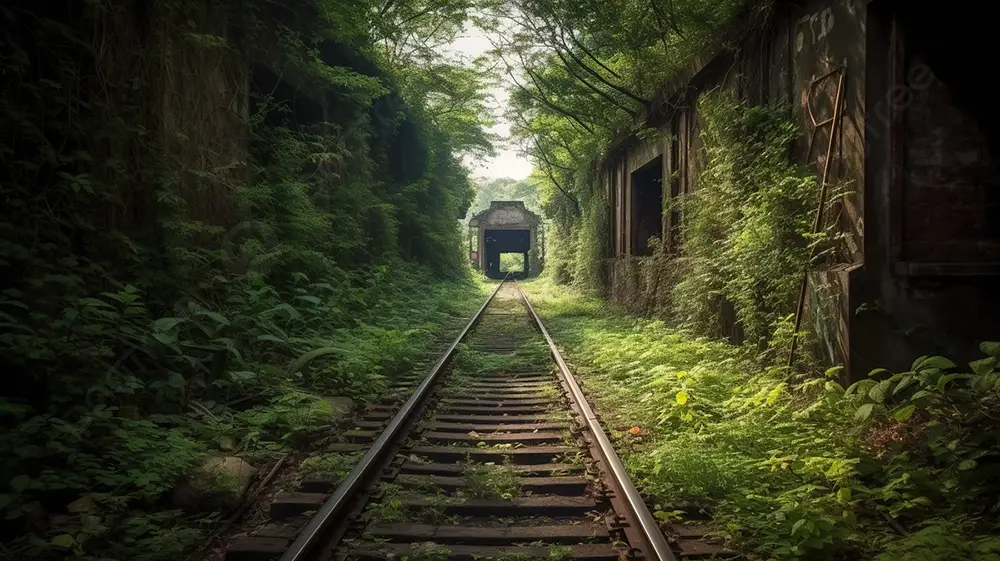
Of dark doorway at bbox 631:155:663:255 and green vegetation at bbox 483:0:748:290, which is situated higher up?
green vegetation at bbox 483:0:748:290

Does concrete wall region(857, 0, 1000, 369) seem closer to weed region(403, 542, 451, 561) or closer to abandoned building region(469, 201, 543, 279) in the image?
weed region(403, 542, 451, 561)

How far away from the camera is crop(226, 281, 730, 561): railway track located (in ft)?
10.1

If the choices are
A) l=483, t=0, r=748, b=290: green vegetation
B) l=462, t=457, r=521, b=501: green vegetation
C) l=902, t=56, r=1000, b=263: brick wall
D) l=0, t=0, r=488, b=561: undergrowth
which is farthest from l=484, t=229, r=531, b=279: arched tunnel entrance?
l=462, t=457, r=521, b=501: green vegetation

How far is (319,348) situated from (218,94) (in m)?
3.38

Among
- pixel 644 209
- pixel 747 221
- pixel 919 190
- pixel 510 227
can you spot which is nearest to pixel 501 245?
pixel 510 227

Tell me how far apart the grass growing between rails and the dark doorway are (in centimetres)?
815

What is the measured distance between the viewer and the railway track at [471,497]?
10.1ft

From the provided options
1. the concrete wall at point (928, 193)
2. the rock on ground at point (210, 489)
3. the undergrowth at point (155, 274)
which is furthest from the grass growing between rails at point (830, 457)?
the undergrowth at point (155, 274)

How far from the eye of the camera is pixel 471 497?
12.5 feet

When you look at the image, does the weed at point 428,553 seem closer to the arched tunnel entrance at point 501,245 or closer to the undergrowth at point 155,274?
the undergrowth at point 155,274

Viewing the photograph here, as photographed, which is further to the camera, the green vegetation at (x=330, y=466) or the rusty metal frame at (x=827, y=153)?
the rusty metal frame at (x=827, y=153)

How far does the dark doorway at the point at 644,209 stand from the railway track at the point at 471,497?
28.9ft

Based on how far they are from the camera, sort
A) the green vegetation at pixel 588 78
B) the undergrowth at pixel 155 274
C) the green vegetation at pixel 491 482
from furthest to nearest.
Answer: the green vegetation at pixel 588 78 → the green vegetation at pixel 491 482 → the undergrowth at pixel 155 274

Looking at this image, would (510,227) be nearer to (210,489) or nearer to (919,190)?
(919,190)
